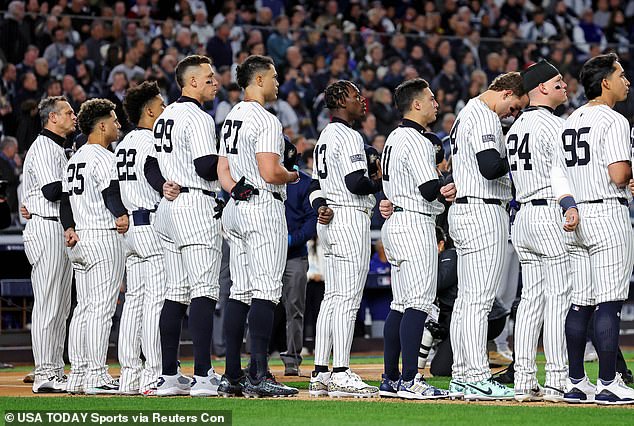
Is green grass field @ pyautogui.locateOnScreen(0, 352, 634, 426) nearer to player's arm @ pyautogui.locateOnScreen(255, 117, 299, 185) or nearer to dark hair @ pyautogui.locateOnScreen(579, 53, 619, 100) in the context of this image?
player's arm @ pyautogui.locateOnScreen(255, 117, 299, 185)

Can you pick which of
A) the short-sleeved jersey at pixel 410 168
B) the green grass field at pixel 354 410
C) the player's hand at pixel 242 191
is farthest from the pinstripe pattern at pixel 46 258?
the short-sleeved jersey at pixel 410 168

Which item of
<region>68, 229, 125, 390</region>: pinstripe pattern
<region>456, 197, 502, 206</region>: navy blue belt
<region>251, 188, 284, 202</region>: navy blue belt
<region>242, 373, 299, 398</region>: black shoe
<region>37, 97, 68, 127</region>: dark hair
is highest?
<region>37, 97, 68, 127</region>: dark hair

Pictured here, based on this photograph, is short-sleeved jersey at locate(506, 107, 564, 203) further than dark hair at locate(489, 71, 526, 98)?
No

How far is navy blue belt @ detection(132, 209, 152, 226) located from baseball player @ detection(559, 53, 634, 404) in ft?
11.0

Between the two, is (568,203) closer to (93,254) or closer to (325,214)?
(325,214)

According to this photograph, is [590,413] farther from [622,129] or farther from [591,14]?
[591,14]

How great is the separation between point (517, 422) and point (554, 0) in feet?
56.9

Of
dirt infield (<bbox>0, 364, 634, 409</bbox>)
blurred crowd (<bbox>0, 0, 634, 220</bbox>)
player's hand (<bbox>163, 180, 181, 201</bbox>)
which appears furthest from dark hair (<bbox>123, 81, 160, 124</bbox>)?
blurred crowd (<bbox>0, 0, 634, 220</bbox>)

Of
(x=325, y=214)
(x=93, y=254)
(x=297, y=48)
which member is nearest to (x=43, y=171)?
(x=93, y=254)

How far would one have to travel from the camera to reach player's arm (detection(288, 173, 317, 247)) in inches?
484

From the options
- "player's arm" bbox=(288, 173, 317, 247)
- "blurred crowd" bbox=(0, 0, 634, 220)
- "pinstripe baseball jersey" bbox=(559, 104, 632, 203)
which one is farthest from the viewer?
"blurred crowd" bbox=(0, 0, 634, 220)

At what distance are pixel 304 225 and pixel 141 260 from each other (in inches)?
113

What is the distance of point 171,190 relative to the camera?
9164 mm

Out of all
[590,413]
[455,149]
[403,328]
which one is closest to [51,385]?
[403,328]
